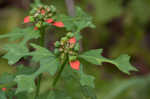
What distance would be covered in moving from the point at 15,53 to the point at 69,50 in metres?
0.37

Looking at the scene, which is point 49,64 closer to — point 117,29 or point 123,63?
point 123,63

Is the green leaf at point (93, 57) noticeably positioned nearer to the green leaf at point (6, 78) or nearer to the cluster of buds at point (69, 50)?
the cluster of buds at point (69, 50)

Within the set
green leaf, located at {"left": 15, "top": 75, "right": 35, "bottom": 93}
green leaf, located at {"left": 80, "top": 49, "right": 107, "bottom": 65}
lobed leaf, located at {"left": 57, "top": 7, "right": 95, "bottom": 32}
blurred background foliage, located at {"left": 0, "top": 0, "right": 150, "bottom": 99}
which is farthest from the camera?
blurred background foliage, located at {"left": 0, "top": 0, "right": 150, "bottom": 99}

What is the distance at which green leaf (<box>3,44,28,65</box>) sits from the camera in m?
1.95

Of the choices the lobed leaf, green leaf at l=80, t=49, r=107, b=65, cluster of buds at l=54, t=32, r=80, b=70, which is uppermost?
the lobed leaf

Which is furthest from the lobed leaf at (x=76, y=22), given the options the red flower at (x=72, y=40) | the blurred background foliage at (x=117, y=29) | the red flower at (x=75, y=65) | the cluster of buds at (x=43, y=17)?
the blurred background foliage at (x=117, y=29)


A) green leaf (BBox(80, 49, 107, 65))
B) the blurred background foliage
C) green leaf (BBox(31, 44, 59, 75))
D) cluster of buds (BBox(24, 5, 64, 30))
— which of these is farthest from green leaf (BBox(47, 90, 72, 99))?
the blurred background foliage

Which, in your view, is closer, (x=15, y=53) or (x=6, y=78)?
(x=15, y=53)

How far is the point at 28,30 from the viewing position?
2.19 m

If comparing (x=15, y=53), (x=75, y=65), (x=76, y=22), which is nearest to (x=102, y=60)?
(x=75, y=65)

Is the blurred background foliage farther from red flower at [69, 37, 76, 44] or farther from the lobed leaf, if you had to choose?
red flower at [69, 37, 76, 44]

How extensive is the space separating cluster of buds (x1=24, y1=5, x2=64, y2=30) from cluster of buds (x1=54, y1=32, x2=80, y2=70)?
240 mm

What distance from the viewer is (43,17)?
7.02ft

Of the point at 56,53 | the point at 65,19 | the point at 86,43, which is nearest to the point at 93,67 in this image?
the point at 86,43
